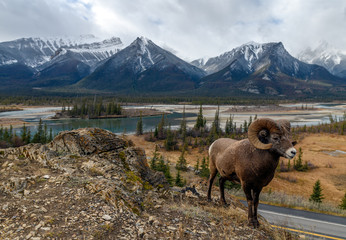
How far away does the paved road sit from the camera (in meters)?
8.27

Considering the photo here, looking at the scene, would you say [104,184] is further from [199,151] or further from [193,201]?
[199,151]

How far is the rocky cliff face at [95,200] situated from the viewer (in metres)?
3.95

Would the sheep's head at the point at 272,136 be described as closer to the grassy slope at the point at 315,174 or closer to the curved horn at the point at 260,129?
the curved horn at the point at 260,129

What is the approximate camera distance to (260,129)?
4.74m

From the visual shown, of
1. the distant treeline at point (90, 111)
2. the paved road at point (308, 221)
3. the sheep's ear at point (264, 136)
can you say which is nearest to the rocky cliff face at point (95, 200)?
the sheep's ear at point (264, 136)

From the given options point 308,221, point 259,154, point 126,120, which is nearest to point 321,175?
point 308,221

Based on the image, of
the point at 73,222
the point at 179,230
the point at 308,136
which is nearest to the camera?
the point at 73,222

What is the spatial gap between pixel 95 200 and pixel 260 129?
12.9ft

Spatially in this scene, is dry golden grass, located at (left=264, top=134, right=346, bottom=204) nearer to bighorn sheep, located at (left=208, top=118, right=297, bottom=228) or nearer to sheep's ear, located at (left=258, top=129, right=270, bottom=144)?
bighorn sheep, located at (left=208, top=118, right=297, bottom=228)

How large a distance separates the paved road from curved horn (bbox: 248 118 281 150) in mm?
5214

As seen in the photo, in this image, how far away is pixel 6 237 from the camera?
11.5 feet

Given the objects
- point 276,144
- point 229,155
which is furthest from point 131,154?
point 276,144

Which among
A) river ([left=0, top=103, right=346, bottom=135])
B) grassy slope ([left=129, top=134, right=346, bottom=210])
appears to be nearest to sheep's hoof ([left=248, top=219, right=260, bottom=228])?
grassy slope ([left=129, top=134, right=346, bottom=210])

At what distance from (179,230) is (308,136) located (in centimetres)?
5243
